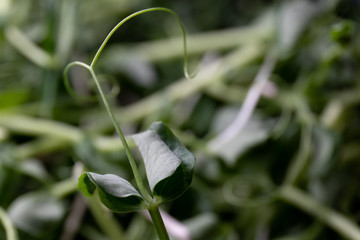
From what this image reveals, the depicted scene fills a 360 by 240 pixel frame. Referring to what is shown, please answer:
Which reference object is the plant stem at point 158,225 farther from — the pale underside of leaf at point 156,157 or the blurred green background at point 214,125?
the blurred green background at point 214,125

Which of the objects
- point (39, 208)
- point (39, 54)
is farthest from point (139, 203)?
point (39, 54)

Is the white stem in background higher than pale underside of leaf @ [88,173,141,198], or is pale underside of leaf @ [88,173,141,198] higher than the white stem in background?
pale underside of leaf @ [88,173,141,198]

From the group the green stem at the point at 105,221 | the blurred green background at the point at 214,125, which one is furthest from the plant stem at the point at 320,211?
the green stem at the point at 105,221

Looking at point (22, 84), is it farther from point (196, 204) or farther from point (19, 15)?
point (196, 204)

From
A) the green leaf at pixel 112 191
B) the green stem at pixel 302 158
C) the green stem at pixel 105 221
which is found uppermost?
the green leaf at pixel 112 191

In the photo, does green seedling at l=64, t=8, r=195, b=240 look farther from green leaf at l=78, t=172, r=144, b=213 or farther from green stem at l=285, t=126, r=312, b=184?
green stem at l=285, t=126, r=312, b=184

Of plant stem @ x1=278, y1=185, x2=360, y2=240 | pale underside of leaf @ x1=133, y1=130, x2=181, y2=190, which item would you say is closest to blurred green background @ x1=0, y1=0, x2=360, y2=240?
plant stem @ x1=278, y1=185, x2=360, y2=240
